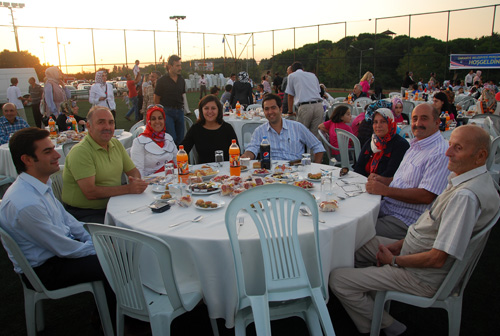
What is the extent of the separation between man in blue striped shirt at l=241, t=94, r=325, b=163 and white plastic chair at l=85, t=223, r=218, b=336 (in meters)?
2.27

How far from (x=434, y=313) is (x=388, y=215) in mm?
817

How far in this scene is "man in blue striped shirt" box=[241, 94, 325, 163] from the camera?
399cm

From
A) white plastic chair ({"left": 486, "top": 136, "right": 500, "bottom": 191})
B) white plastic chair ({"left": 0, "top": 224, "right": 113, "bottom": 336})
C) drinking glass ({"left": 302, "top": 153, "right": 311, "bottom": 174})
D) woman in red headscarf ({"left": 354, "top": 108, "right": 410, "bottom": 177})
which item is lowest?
white plastic chair ({"left": 0, "top": 224, "right": 113, "bottom": 336})

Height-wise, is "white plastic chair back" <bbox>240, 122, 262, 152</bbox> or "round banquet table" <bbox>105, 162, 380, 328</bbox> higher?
"white plastic chair back" <bbox>240, 122, 262, 152</bbox>

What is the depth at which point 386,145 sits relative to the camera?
306 cm

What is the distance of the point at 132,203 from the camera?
100 inches

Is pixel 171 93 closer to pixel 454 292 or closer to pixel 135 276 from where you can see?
pixel 135 276

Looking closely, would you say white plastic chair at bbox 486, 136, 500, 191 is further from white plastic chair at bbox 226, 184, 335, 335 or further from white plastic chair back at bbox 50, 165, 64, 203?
white plastic chair back at bbox 50, 165, 64, 203

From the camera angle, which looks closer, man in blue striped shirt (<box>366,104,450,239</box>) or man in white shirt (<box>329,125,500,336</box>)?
man in white shirt (<box>329,125,500,336</box>)

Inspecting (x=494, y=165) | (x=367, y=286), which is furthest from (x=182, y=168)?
(x=494, y=165)

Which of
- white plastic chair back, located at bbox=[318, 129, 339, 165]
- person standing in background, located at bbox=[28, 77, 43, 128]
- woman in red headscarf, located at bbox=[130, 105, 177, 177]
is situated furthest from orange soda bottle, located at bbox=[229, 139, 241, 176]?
person standing in background, located at bbox=[28, 77, 43, 128]

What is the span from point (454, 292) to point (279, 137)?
244 centimetres

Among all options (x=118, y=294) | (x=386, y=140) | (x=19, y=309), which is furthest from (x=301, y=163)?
(x=19, y=309)

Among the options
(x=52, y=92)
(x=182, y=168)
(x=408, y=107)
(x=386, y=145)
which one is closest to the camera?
(x=182, y=168)
